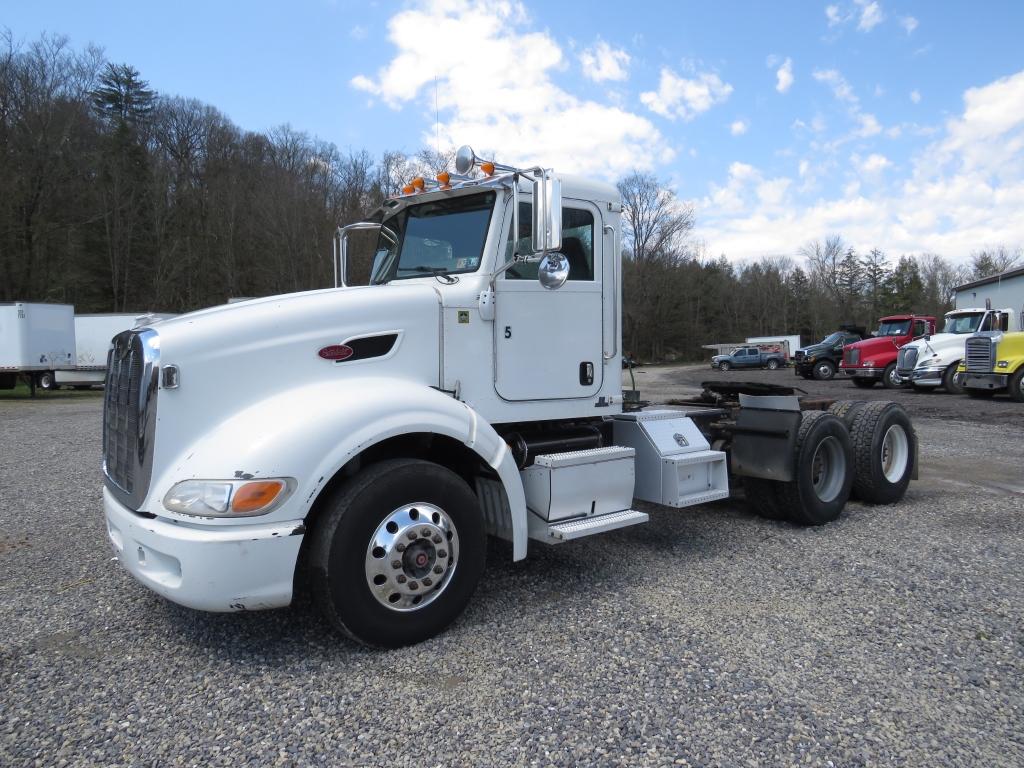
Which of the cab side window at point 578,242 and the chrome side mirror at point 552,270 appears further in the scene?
the cab side window at point 578,242

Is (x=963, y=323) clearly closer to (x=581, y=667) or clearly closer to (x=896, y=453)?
(x=896, y=453)

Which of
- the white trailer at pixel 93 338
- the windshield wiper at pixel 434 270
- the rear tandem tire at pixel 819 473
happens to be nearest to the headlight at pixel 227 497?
the windshield wiper at pixel 434 270

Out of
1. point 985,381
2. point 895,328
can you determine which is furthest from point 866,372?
point 985,381

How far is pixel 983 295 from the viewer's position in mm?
40062

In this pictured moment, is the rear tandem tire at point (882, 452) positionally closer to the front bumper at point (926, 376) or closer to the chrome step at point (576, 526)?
the chrome step at point (576, 526)

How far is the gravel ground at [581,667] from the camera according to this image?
9.34 feet

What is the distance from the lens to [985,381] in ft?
62.2

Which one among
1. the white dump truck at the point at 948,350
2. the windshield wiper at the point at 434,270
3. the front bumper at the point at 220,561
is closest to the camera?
the front bumper at the point at 220,561

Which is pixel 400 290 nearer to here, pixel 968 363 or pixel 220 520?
pixel 220 520

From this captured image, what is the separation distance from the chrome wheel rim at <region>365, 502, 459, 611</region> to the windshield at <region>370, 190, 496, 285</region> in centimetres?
166

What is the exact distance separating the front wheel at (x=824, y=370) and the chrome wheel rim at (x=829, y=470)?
28.4 meters

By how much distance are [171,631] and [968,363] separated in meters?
21.7

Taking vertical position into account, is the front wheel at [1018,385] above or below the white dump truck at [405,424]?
below

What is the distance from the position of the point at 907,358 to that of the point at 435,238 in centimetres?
2174
